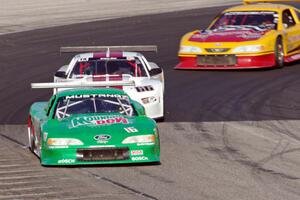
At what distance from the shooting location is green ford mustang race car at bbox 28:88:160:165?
14602 millimetres

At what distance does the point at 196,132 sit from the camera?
17.6 meters

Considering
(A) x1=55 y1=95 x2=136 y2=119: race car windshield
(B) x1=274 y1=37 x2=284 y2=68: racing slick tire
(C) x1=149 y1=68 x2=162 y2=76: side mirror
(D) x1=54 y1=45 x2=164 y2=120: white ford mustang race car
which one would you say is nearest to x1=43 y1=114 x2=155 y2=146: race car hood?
(A) x1=55 y1=95 x2=136 y2=119: race car windshield

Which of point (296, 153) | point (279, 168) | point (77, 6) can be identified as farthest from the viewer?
point (77, 6)

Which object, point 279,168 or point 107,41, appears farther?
point 107,41

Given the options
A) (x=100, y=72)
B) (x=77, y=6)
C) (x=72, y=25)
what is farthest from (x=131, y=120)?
(x=77, y=6)

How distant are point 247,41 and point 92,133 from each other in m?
10.3

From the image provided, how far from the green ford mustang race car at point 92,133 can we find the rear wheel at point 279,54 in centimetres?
957

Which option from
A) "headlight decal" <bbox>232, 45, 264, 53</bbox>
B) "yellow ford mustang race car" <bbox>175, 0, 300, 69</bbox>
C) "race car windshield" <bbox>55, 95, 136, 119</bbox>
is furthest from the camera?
"yellow ford mustang race car" <bbox>175, 0, 300, 69</bbox>

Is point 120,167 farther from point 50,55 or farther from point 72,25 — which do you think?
point 72,25

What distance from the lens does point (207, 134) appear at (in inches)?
685

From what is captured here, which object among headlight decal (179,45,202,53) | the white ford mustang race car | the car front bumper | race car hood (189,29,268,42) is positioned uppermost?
the white ford mustang race car

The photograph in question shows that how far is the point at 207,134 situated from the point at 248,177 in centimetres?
350

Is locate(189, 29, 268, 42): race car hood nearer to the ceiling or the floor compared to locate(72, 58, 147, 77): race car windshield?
nearer to the floor

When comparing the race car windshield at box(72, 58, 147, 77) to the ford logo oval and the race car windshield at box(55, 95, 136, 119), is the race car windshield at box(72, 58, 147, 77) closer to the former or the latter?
the race car windshield at box(55, 95, 136, 119)
